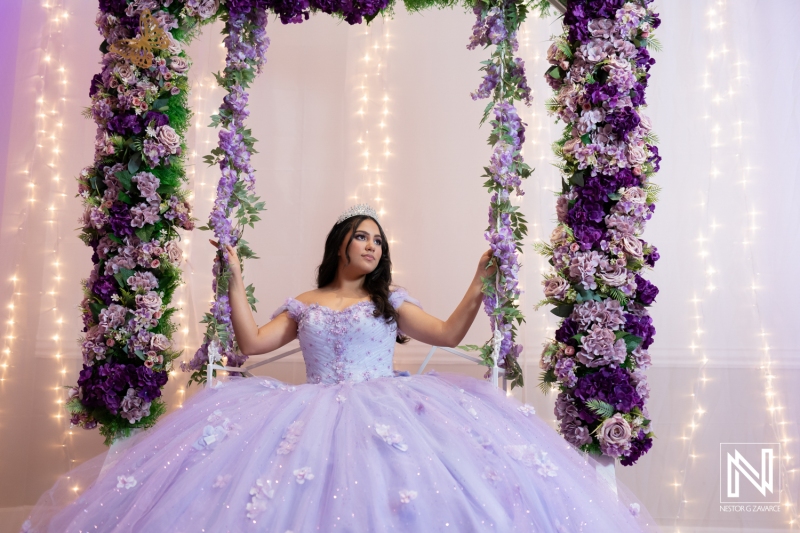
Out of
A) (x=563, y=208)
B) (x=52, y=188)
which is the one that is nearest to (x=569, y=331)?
(x=563, y=208)

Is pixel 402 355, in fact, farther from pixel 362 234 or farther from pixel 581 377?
pixel 581 377

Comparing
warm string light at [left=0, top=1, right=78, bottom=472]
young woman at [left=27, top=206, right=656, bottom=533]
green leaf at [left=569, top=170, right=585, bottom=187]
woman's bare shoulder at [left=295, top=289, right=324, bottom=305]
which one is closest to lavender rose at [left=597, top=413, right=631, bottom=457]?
young woman at [left=27, top=206, right=656, bottom=533]

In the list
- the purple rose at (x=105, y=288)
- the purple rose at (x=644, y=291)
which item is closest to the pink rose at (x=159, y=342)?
the purple rose at (x=105, y=288)

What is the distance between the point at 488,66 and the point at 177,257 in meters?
1.40

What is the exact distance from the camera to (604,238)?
251cm

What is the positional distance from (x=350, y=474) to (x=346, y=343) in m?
1.02

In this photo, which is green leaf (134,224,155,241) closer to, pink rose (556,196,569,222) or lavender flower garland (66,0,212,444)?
lavender flower garland (66,0,212,444)

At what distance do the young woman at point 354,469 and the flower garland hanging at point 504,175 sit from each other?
98mm

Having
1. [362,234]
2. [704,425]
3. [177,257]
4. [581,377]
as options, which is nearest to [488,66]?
[362,234]

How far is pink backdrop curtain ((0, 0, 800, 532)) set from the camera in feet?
11.7

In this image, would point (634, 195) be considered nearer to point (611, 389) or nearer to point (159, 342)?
point (611, 389)

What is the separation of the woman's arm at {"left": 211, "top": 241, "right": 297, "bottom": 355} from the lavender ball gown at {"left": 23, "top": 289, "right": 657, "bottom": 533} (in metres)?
0.39

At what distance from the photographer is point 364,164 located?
13.5 feet

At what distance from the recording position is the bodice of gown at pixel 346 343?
2891 millimetres
